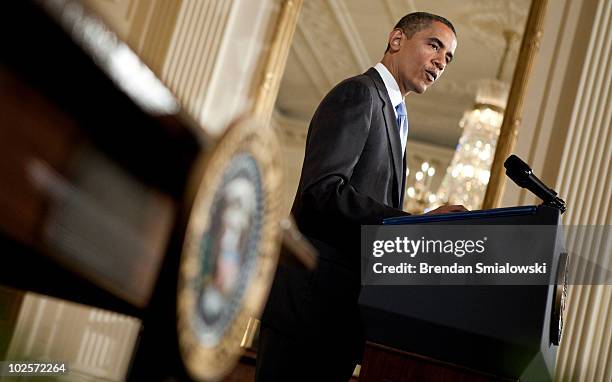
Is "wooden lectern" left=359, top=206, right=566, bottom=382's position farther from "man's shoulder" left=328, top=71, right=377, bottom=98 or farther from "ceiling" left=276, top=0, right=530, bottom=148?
"ceiling" left=276, top=0, right=530, bottom=148

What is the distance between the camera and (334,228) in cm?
169

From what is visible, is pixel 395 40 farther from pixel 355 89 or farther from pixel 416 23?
pixel 355 89

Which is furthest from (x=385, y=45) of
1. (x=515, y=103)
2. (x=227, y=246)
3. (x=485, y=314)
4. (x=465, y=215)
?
(x=227, y=246)

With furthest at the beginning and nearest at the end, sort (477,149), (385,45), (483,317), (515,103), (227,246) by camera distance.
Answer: (385,45) < (477,149) < (515,103) < (483,317) < (227,246)

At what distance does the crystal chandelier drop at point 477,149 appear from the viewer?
4258mm

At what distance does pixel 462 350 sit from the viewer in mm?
1503

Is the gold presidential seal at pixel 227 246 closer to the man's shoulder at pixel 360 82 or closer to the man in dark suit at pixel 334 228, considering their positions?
the man in dark suit at pixel 334 228

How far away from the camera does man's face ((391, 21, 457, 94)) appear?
2.05m

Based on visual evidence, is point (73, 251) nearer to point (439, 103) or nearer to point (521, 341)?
point (521, 341)

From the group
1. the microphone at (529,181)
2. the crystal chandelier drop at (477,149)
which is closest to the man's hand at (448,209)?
the microphone at (529,181)

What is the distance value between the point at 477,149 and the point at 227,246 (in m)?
3.81

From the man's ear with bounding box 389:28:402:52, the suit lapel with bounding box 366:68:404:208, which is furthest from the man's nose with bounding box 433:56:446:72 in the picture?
the suit lapel with bounding box 366:68:404:208

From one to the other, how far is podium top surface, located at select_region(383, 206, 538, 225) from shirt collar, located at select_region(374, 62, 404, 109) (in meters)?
0.52

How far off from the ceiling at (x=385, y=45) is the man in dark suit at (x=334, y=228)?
291cm
